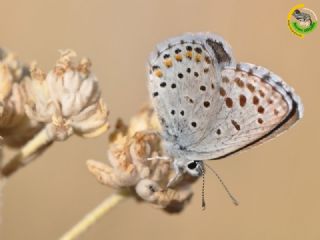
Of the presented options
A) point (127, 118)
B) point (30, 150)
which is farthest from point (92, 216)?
point (127, 118)

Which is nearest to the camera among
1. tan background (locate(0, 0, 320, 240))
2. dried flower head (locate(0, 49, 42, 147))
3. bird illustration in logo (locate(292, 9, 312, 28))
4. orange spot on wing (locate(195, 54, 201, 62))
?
dried flower head (locate(0, 49, 42, 147))

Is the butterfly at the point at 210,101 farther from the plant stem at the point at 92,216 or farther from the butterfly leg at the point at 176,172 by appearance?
the plant stem at the point at 92,216

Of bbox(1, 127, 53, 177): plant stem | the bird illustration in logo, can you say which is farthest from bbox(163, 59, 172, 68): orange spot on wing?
the bird illustration in logo

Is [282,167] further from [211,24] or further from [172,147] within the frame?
[172,147]

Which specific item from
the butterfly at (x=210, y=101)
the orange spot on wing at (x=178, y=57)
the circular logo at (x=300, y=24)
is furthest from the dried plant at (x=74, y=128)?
the circular logo at (x=300, y=24)

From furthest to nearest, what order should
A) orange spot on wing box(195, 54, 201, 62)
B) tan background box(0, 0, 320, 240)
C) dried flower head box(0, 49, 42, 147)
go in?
tan background box(0, 0, 320, 240) → orange spot on wing box(195, 54, 201, 62) → dried flower head box(0, 49, 42, 147)

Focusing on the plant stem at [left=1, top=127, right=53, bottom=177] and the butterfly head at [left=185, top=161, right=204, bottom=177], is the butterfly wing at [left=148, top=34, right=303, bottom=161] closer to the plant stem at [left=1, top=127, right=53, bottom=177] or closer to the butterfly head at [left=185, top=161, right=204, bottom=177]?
the butterfly head at [left=185, top=161, right=204, bottom=177]

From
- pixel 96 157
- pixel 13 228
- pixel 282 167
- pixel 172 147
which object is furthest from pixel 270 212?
pixel 172 147
